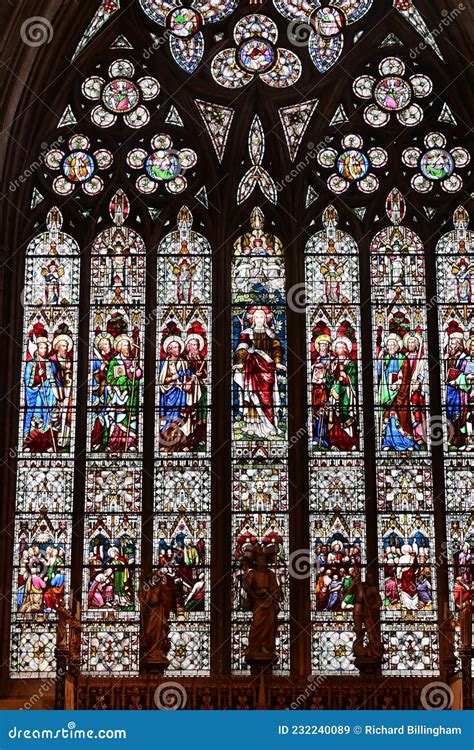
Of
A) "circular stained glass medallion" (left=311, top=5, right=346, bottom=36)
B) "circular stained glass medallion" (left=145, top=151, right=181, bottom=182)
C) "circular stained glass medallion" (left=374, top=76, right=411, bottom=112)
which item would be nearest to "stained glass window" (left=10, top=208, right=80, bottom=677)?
"circular stained glass medallion" (left=145, top=151, right=181, bottom=182)

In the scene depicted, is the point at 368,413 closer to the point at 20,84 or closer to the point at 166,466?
the point at 166,466

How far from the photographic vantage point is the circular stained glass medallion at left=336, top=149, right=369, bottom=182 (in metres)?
22.9

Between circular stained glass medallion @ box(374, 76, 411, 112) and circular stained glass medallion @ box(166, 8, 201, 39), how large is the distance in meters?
2.79

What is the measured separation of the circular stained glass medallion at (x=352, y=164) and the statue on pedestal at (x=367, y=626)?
607 centimetres

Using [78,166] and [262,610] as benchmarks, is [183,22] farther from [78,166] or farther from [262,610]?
[262,610]

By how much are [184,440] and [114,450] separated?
93 centimetres

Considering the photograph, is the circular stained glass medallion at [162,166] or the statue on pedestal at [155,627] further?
the circular stained glass medallion at [162,166]

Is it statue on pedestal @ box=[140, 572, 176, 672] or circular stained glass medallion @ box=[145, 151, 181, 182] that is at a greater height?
circular stained glass medallion @ box=[145, 151, 181, 182]

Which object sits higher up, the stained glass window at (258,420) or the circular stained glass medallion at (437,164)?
the circular stained glass medallion at (437,164)

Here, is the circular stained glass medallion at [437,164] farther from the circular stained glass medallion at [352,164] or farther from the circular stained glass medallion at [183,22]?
the circular stained glass medallion at [183,22]

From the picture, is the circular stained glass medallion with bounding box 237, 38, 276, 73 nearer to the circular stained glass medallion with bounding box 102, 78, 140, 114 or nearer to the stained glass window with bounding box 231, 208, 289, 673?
the circular stained glass medallion with bounding box 102, 78, 140, 114

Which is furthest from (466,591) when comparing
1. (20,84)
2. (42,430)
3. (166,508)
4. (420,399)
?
(20,84)

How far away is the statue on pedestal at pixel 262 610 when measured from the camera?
19.1 metres

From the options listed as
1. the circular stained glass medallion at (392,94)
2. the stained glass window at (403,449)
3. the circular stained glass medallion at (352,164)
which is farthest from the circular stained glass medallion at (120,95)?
the stained glass window at (403,449)
